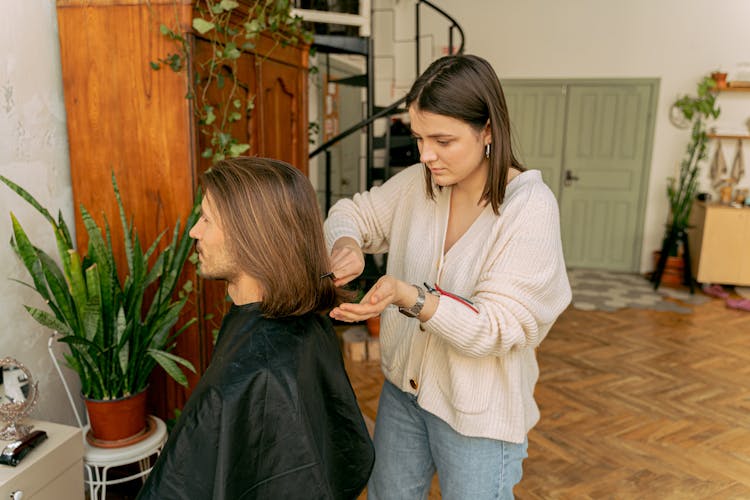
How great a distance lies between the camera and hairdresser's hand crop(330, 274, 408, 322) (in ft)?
3.99

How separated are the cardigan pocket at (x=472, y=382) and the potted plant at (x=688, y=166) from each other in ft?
19.2

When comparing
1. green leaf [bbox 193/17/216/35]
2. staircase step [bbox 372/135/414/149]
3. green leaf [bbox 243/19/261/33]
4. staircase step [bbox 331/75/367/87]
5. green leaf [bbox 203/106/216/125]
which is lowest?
staircase step [bbox 372/135/414/149]

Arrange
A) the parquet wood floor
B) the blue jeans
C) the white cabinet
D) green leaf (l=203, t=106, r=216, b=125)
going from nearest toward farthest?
the blue jeans
the white cabinet
green leaf (l=203, t=106, r=216, b=125)
the parquet wood floor

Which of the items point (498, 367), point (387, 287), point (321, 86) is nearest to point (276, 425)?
point (387, 287)

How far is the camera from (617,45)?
273 inches

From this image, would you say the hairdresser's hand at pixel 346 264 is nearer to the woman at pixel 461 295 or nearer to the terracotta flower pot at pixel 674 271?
the woman at pixel 461 295

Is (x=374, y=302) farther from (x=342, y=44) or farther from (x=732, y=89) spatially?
(x=732, y=89)

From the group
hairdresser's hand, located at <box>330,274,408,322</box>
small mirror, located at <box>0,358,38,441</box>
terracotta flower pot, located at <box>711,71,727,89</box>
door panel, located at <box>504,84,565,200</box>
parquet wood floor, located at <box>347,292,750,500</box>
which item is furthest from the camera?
door panel, located at <box>504,84,565,200</box>

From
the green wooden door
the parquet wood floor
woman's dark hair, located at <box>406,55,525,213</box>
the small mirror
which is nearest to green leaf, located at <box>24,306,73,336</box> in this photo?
the small mirror

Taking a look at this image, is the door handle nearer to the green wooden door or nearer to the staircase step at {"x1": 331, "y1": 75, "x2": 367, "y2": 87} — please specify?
the green wooden door

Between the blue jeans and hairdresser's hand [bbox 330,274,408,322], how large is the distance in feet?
1.32

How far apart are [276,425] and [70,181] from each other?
4.97 feet

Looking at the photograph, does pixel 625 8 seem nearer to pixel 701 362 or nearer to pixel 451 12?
pixel 451 12

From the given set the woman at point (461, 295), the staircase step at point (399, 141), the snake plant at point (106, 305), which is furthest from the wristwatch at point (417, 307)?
the staircase step at point (399, 141)
